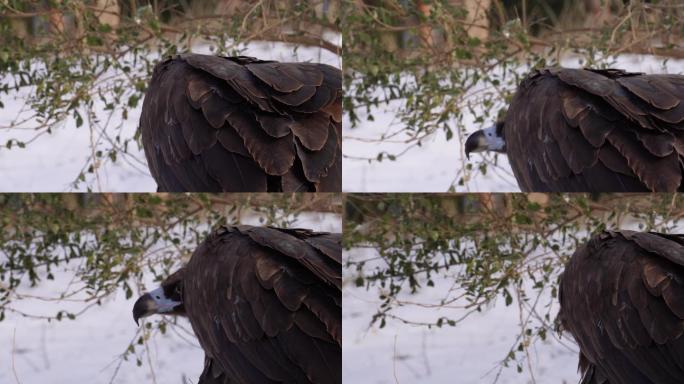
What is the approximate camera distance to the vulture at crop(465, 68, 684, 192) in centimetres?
230

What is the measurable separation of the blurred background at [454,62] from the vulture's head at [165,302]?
0.44m

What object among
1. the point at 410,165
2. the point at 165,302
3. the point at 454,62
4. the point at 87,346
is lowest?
the point at 87,346

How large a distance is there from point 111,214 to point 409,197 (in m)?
0.68

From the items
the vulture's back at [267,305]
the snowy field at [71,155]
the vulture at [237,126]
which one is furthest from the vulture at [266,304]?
the snowy field at [71,155]

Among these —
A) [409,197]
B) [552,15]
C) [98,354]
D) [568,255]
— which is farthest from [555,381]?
[98,354]

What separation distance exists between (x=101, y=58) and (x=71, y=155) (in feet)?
0.74

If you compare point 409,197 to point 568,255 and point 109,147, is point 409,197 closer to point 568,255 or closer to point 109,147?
point 568,255

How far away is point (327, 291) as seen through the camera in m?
2.49

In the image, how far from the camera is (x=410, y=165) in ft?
8.37

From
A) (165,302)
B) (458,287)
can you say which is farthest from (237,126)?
(458,287)

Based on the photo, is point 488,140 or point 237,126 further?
point 488,140

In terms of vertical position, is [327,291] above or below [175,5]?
below

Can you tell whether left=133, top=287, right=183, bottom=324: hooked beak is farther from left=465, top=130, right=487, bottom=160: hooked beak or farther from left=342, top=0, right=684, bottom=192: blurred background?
left=465, top=130, right=487, bottom=160: hooked beak

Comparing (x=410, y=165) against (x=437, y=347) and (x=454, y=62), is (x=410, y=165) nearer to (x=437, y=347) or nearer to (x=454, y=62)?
(x=454, y=62)
